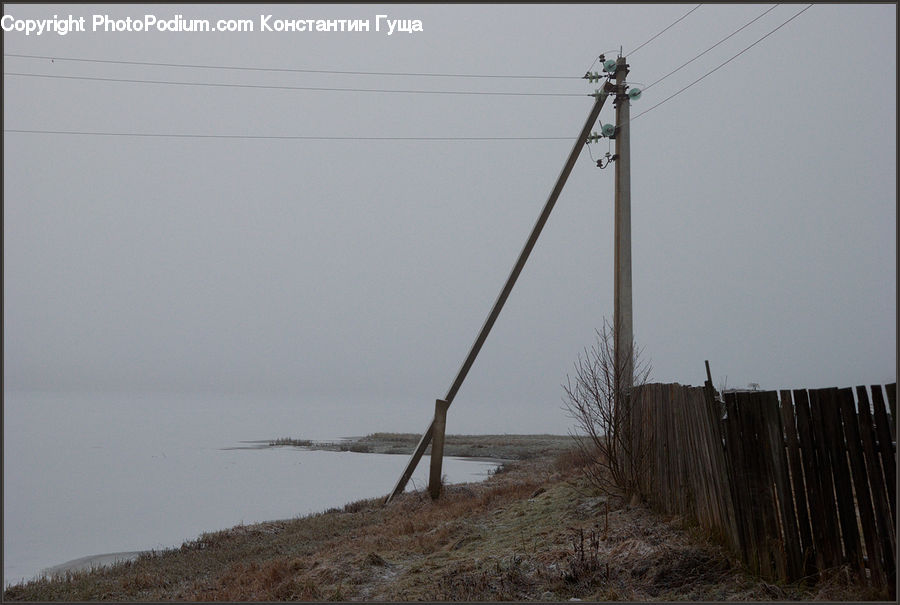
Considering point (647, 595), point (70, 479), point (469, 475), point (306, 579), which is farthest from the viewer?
point (70, 479)

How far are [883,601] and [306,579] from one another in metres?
6.37

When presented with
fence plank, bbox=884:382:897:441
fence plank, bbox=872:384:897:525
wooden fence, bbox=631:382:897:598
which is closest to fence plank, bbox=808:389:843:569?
wooden fence, bbox=631:382:897:598

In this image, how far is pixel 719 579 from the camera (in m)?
7.12

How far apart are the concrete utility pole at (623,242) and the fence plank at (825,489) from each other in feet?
17.3

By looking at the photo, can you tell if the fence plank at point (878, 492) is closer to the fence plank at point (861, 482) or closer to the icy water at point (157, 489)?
the fence plank at point (861, 482)

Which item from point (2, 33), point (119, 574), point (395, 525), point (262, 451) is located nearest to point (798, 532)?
point (395, 525)

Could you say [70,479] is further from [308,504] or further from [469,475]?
[469,475]

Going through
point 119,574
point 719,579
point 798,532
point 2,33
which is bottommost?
point 119,574

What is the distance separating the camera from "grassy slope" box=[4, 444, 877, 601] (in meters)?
7.30

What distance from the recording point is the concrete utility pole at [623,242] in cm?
1236

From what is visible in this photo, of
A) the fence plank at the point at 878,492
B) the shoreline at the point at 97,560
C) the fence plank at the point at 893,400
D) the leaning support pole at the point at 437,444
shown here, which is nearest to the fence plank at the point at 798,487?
the fence plank at the point at 878,492

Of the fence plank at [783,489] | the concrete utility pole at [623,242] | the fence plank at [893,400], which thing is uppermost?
the concrete utility pole at [623,242]

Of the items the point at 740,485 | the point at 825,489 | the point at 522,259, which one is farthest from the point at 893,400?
the point at 522,259

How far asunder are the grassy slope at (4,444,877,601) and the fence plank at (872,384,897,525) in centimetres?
90
